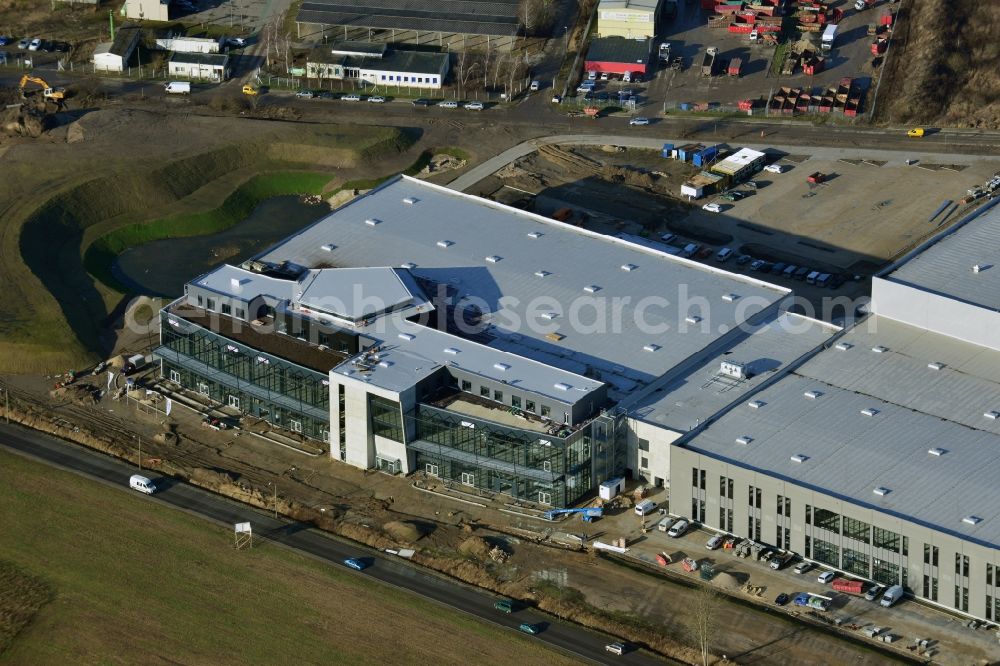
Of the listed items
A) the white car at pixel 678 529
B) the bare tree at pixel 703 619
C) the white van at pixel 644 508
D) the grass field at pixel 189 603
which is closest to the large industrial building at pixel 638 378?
the white car at pixel 678 529

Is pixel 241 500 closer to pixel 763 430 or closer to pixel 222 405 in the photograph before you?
pixel 222 405

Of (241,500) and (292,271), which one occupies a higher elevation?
(292,271)

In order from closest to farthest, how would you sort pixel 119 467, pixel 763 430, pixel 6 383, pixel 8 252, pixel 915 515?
1. pixel 915 515
2. pixel 763 430
3. pixel 119 467
4. pixel 6 383
5. pixel 8 252

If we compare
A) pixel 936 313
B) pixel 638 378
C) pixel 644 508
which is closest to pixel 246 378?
pixel 638 378

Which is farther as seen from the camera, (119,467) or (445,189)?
(445,189)

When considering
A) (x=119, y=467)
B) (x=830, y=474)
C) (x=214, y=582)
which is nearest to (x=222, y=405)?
(x=119, y=467)

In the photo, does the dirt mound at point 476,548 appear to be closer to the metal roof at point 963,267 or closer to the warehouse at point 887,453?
the warehouse at point 887,453

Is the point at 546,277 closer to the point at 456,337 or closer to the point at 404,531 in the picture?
the point at 456,337
